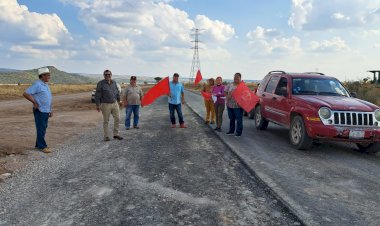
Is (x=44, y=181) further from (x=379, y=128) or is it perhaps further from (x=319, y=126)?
(x=379, y=128)

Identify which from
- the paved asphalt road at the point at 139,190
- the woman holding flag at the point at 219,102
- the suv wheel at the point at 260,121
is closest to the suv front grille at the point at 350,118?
the paved asphalt road at the point at 139,190

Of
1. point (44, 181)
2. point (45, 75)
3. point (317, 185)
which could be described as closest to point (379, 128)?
point (317, 185)

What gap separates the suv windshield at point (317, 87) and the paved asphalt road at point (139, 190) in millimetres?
2882

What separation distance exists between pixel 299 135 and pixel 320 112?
0.87 meters

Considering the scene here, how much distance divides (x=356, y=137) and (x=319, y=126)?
0.83 m

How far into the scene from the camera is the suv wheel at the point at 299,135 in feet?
27.5

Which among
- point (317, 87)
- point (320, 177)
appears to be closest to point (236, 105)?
point (317, 87)

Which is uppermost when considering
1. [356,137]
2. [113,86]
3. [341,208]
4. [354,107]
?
[113,86]

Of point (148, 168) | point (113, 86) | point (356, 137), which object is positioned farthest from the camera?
point (113, 86)

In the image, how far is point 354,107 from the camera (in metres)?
8.08

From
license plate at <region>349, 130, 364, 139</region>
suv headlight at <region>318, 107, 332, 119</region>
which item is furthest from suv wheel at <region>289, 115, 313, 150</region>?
license plate at <region>349, 130, 364, 139</region>

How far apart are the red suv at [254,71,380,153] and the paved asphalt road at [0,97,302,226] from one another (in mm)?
2011

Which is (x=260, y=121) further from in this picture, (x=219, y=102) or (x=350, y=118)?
(x=350, y=118)

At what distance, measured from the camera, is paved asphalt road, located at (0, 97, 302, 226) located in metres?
4.29
